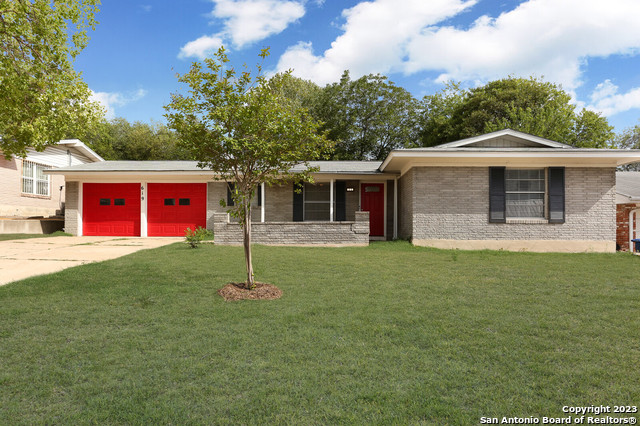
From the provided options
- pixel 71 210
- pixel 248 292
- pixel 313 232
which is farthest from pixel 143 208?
pixel 248 292

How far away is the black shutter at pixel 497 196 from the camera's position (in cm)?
1188

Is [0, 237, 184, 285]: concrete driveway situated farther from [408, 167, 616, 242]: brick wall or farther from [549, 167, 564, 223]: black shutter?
[549, 167, 564, 223]: black shutter

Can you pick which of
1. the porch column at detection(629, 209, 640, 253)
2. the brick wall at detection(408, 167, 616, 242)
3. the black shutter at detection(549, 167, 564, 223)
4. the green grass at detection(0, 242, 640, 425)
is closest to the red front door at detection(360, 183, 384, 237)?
the brick wall at detection(408, 167, 616, 242)

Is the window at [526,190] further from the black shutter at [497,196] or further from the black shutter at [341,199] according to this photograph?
the black shutter at [341,199]

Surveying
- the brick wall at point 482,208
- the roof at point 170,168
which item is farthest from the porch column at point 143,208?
the brick wall at point 482,208

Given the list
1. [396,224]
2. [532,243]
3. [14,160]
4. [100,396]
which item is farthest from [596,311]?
[14,160]

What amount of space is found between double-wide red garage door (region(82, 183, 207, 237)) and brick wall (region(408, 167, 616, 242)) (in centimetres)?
923

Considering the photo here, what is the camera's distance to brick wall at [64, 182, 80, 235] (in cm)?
1560

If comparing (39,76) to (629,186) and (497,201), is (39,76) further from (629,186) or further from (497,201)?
(629,186)

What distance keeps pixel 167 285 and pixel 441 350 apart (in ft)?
15.2

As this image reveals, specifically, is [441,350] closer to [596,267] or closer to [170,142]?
[596,267]

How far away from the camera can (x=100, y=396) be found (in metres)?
2.75

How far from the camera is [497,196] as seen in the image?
1190cm

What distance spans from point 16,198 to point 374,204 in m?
16.4
